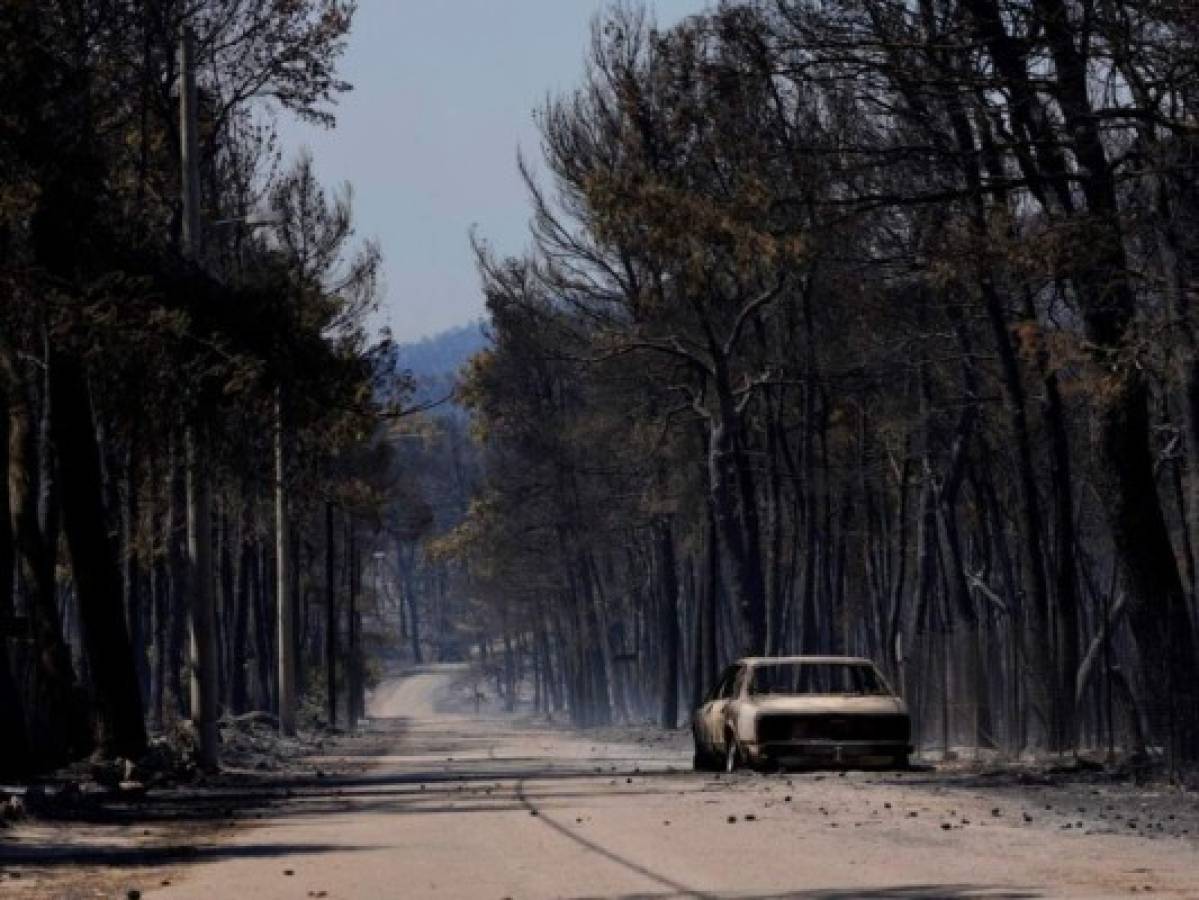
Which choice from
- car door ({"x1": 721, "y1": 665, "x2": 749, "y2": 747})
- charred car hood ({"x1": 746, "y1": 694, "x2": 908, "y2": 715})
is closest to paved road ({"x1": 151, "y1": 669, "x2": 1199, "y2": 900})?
charred car hood ({"x1": 746, "y1": 694, "x2": 908, "y2": 715})

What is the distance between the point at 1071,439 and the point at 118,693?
32624 mm

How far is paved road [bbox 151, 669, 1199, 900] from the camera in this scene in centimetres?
1536

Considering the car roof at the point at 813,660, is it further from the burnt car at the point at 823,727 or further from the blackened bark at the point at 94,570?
the blackened bark at the point at 94,570

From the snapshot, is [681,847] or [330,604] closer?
[681,847]

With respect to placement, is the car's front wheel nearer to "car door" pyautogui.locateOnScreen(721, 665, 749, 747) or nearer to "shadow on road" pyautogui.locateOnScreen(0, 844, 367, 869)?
"car door" pyautogui.locateOnScreen(721, 665, 749, 747)

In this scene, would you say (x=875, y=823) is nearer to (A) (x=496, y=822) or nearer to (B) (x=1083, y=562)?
(A) (x=496, y=822)

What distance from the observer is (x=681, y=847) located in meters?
18.9

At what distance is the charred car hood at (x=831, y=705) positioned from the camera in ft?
105

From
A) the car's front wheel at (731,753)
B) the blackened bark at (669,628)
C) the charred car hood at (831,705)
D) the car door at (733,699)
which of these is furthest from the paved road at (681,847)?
the blackened bark at (669,628)

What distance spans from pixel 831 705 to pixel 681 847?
13437 millimetres

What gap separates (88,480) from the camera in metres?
32.9

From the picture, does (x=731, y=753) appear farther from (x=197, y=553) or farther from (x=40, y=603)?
(x=40, y=603)

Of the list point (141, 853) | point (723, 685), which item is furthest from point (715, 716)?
Answer: point (141, 853)

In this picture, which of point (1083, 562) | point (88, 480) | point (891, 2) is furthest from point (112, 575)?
point (1083, 562)
